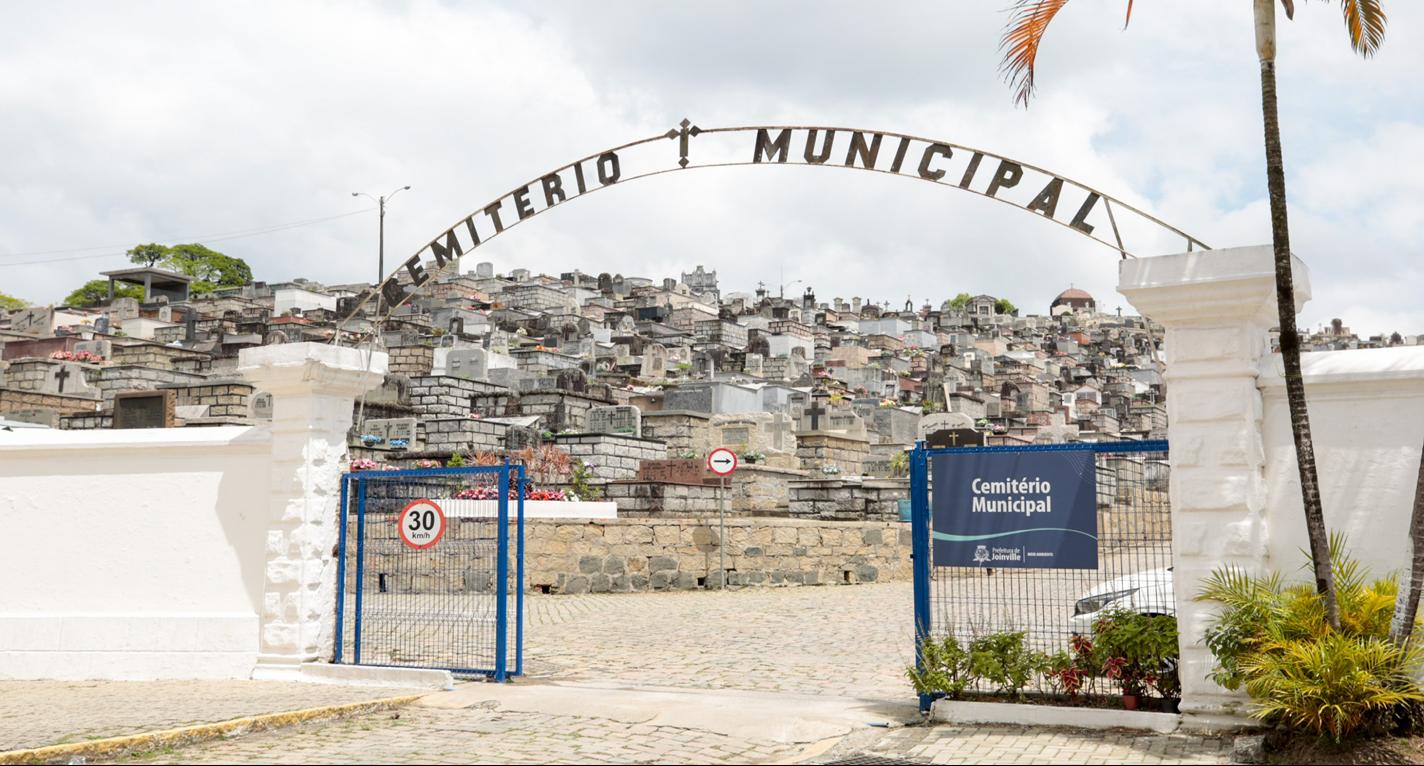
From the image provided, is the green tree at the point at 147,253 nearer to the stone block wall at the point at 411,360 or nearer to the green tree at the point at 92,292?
the green tree at the point at 92,292

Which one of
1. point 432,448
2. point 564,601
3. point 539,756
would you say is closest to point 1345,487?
point 539,756

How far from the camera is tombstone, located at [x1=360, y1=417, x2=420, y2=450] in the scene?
27.6 m

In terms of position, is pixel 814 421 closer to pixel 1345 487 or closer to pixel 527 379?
pixel 527 379

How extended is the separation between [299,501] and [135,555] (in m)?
1.67

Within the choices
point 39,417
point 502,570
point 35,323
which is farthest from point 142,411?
point 35,323

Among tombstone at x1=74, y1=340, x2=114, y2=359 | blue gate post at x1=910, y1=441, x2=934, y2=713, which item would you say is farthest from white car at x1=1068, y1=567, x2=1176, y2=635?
tombstone at x1=74, y1=340, x2=114, y2=359

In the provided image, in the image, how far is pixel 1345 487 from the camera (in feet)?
25.9

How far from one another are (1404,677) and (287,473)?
8.14m

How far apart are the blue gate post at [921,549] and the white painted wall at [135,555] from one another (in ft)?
18.1

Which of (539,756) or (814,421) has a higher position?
(814,421)

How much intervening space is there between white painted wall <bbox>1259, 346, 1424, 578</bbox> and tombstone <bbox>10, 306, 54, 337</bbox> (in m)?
54.7

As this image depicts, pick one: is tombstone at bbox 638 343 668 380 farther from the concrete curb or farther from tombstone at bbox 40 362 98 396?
the concrete curb

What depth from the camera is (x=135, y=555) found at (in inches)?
446

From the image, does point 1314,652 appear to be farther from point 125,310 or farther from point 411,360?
point 125,310
